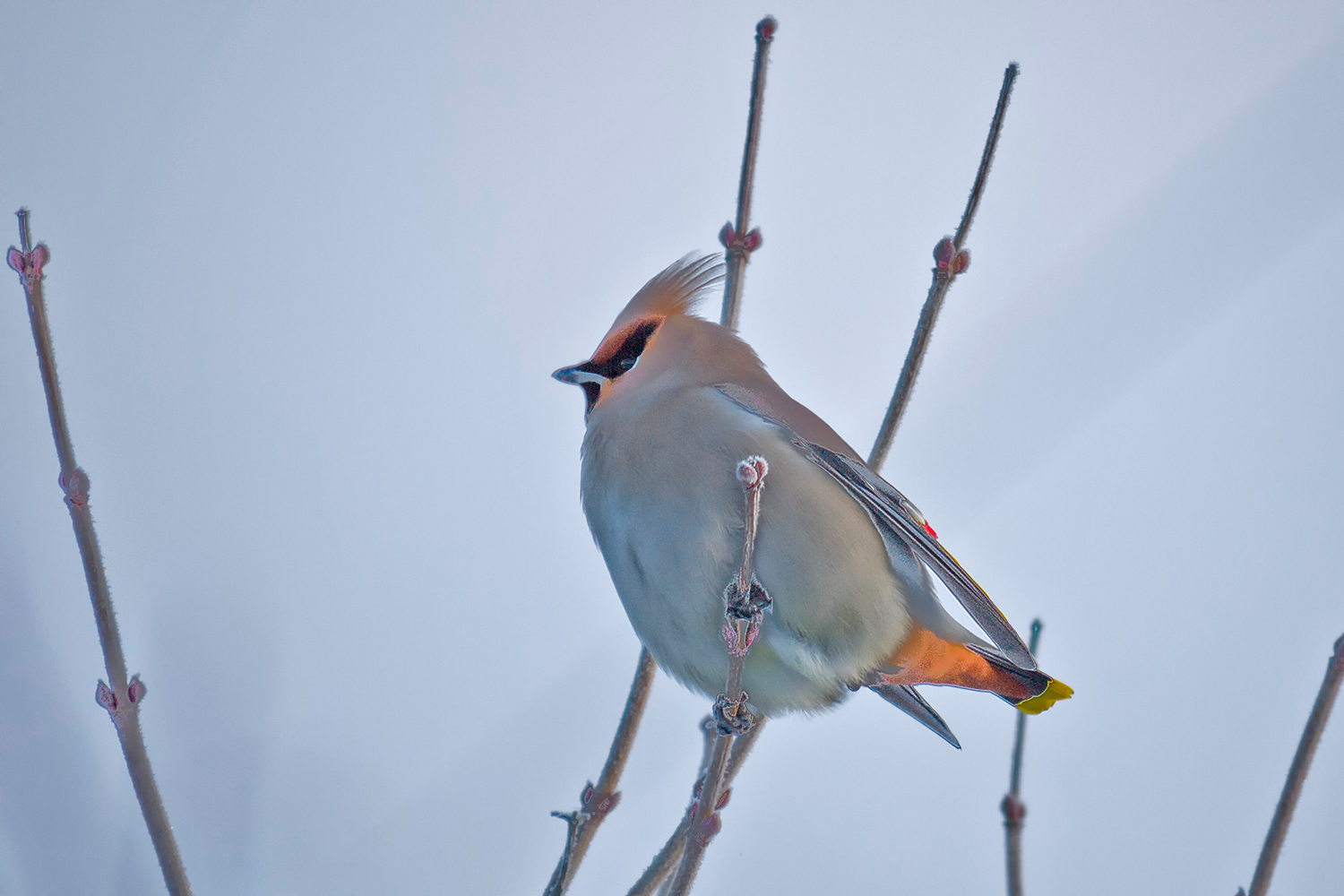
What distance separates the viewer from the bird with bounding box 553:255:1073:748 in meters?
1.86

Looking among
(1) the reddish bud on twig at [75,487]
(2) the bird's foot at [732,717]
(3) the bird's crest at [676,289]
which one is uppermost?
(3) the bird's crest at [676,289]

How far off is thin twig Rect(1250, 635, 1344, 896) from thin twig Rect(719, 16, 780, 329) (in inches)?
43.6

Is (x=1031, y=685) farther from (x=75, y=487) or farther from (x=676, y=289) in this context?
(x=75, y=487)

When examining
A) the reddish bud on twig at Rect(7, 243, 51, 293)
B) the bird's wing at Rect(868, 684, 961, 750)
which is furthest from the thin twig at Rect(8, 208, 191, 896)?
the bird's wing at Rect(868, 684, 961, 750)

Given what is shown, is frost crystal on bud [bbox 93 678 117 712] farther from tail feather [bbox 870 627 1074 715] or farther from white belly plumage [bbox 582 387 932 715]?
tail feather [bbox 870 627 1074 715]

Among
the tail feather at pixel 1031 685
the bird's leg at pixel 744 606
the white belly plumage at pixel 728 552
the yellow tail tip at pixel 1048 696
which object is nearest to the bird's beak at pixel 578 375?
the white belly plumage at pixel 728 552

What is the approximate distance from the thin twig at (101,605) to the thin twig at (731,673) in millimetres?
639

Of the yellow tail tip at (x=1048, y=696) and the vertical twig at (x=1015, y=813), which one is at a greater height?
the yellow tail tip at (x=1048, y=696)

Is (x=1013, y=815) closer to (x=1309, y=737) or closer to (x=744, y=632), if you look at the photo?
(x=1309, y=737)

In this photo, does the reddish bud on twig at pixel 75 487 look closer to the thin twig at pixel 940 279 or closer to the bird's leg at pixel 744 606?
the bird's leg at pixel 744 606

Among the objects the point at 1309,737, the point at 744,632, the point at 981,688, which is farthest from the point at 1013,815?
the point at 744,632

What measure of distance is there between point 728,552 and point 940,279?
0.58 m

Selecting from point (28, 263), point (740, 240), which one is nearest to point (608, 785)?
point (740, 240)

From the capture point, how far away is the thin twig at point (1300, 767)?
148 cm
